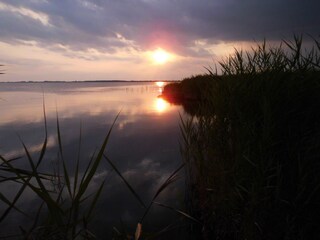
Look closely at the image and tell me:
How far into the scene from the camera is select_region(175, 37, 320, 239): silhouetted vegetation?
2895mm

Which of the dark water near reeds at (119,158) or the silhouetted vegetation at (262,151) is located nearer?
the silhouetted vegetation at (262,151)

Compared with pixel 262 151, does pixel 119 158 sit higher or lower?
lower

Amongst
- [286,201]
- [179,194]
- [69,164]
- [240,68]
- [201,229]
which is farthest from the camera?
[69,164]

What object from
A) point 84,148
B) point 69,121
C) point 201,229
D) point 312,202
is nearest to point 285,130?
point 312,202

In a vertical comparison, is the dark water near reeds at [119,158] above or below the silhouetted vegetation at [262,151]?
below

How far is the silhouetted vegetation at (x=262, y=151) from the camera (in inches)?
114

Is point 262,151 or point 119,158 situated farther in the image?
point 119,158

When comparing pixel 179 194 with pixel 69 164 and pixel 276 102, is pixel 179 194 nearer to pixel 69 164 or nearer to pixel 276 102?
pixel 276 102

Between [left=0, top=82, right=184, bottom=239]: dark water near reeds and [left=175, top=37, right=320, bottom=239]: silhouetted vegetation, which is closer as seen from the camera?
[left=175, top=37, right=320, bottom=239]: silhouetted vegetation

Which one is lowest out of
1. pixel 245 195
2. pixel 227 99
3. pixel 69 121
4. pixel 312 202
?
pixel 69 121

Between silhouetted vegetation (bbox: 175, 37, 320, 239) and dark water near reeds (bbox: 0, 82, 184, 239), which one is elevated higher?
silhouetted vegetation (bbox: 175, 37, 320, 239)

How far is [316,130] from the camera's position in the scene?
340 centimetres

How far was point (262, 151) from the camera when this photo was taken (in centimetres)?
313

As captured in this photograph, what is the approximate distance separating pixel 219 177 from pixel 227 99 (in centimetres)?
143
